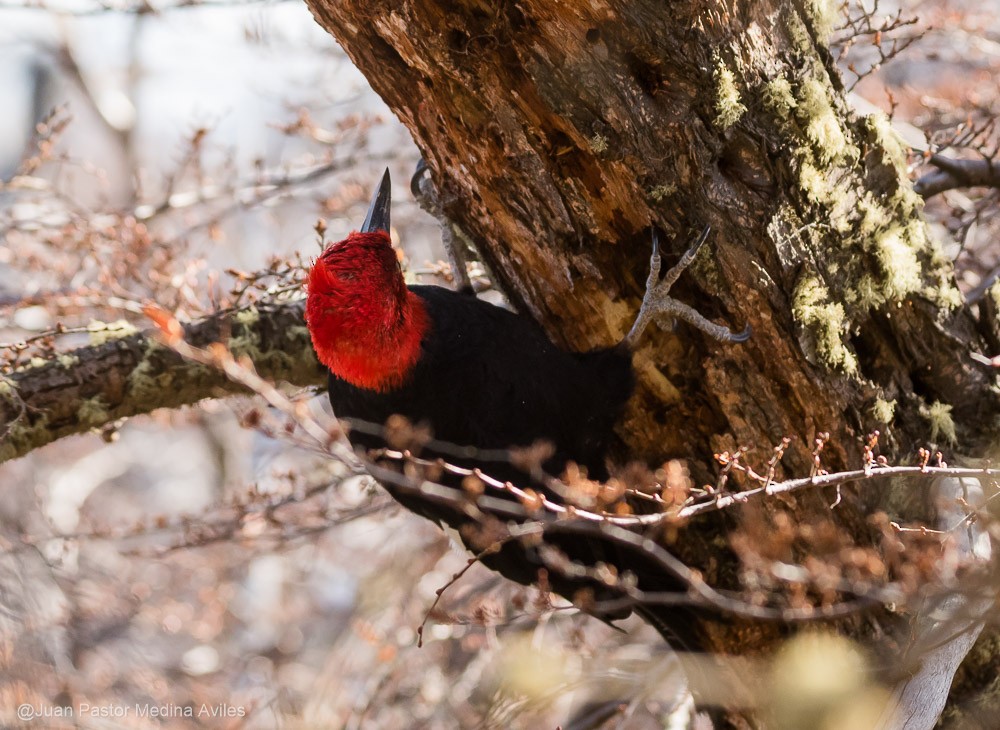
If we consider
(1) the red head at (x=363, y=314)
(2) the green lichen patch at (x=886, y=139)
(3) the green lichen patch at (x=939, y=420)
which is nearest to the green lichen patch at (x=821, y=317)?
(3) the green lichen patch at (x=939, y=420)

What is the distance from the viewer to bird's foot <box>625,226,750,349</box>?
234 centimetres

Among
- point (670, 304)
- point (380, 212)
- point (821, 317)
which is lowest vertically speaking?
point (821, 317)

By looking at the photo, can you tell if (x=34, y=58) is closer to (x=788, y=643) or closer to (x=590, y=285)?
(x=590, y=285)

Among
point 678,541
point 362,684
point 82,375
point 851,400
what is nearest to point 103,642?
point 362,684

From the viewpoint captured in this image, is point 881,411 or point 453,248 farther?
point 453,248

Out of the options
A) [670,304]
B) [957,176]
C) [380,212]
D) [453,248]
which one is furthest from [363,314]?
[957,176]

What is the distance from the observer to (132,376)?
2.98 meters

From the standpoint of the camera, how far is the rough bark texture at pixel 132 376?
2.85m

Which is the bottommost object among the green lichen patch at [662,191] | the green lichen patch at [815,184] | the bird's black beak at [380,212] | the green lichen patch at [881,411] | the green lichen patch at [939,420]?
the green lichen patch at [939,420]

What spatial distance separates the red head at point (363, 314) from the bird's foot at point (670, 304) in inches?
27.1

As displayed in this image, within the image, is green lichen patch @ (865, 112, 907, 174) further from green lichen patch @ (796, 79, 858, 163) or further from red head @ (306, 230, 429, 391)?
red head @ (306, 230, 429, 391)

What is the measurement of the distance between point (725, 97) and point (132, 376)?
2080mm

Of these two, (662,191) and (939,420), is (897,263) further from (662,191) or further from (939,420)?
(662,191)

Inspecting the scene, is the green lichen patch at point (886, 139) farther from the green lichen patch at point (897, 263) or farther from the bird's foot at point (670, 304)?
the bird's foot at point (670, 304)
